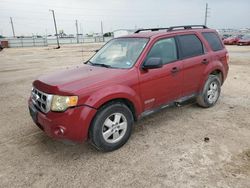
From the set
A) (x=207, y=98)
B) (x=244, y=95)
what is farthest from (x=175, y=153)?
(x=244, y=95)

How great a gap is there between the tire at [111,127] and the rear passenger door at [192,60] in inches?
59.9

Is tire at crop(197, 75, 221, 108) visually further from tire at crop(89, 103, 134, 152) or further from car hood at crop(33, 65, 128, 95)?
car hood at crop(33, 65, 128, 95)

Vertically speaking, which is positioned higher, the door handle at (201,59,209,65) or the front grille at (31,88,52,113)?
the door handle at (201,59,209,65)

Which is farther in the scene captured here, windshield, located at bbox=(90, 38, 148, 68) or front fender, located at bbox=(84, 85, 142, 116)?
windshield, located at bbox=(90, 38, 148, 68)

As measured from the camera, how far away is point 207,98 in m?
5.01

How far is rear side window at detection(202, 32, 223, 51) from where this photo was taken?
4.96 metres

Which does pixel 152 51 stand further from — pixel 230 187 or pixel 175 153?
pixel 230 187

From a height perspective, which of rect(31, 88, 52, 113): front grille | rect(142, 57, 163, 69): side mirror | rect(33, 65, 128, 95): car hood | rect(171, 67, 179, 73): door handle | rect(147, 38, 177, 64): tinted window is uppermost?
rect(147, 38, 177, 64): tinted window

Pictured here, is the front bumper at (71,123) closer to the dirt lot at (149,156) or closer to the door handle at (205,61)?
the dirt lot at (149,156)

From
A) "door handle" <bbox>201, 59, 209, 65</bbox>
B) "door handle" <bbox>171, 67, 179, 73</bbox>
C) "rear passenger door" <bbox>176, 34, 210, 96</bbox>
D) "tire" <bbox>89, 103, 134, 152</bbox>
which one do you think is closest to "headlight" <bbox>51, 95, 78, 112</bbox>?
"tire" <bbox>89, 103, 134, 152</bbox>

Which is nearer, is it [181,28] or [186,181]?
[186,181]

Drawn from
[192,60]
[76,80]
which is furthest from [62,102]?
[192,60]

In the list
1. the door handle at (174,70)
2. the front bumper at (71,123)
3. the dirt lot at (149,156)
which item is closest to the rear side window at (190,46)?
the door handle at (174,70)

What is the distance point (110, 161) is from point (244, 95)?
15.0 ft
